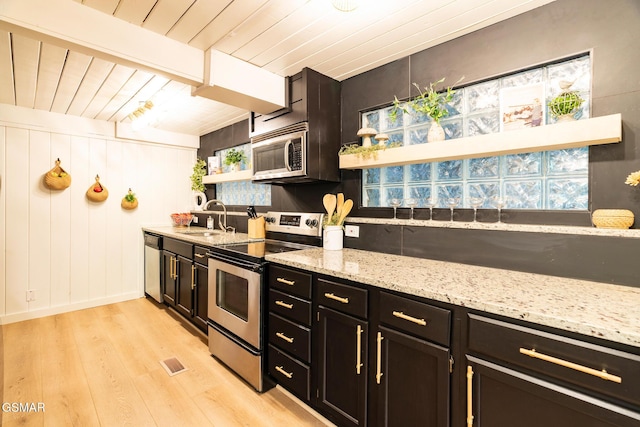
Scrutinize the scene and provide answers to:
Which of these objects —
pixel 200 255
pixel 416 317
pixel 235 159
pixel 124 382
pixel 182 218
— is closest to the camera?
pixel 416 317

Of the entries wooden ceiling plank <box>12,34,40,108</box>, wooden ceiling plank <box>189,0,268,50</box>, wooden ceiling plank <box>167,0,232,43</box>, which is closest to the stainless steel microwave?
wooden ceiling plank <box>189,0,268,50</box>

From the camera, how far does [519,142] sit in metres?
1.44

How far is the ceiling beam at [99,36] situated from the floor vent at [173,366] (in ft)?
6.81

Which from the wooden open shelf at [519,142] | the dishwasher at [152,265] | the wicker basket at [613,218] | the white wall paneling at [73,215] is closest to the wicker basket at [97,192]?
the white wall paneling at [73,215]

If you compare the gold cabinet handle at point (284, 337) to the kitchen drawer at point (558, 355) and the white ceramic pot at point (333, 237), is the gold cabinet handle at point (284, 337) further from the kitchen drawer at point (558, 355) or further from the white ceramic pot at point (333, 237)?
the kitchen drawer at point (558, 355)

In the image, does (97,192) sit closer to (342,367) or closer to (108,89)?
(108,89)

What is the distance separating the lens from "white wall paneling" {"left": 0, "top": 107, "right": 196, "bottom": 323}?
3.07m

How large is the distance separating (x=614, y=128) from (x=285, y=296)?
1.78 meters

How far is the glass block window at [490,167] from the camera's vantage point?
1.45 metres

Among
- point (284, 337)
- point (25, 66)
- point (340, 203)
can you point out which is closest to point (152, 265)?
point (25, 66)

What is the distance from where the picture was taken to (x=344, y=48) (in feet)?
6.30

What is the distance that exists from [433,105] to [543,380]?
1.46 metres

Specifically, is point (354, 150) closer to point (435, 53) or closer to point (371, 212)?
point (371, 212)

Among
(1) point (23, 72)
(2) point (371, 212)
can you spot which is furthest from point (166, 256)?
(2) point (371, 212)
